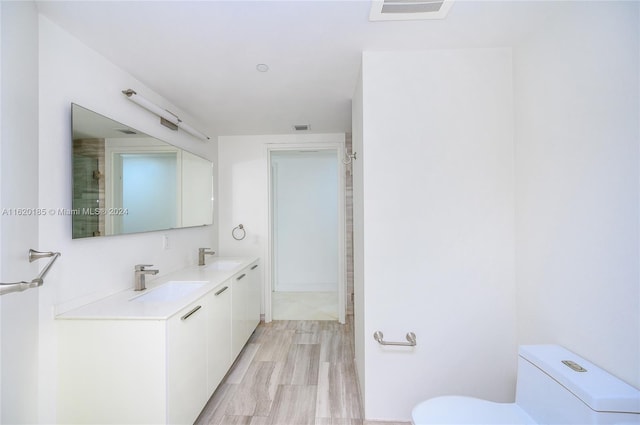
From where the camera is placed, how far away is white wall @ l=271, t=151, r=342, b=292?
4.83 metres

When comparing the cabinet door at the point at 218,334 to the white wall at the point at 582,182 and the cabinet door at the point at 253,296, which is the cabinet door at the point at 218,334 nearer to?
the cabinet door at the point at 253,296

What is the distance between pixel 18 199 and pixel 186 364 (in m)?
1.10

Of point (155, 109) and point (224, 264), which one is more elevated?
point (155, 109)

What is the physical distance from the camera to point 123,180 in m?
1.85

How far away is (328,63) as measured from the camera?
6.04 ft

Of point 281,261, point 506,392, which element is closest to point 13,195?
point 506,392

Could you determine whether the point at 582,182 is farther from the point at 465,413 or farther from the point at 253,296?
the point at 253,296

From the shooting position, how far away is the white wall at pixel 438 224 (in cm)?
169

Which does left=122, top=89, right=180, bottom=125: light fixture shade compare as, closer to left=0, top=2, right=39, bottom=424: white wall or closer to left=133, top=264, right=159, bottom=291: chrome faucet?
left=0, top=2, right=39, bottom=424: white wall

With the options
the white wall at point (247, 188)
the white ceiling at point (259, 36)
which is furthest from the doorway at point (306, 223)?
the white ceiling at point (259, 36)

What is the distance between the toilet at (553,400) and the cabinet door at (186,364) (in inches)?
45.2

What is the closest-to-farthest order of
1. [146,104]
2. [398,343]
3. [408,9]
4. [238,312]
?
[408,9] < [398,343] < [146,104] < [238,312]

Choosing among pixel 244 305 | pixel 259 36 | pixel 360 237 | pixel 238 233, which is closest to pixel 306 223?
pixel 238 233

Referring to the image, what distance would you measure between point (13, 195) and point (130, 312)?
0.71 metres
